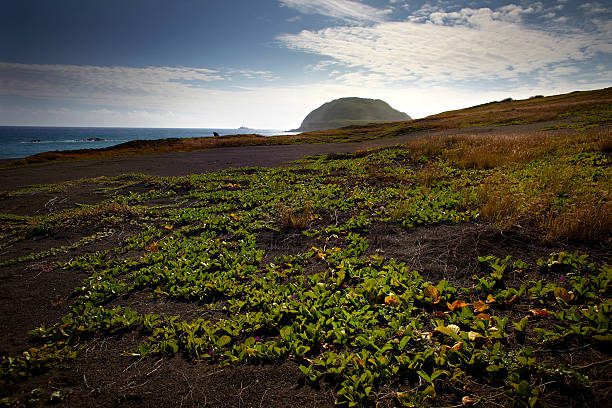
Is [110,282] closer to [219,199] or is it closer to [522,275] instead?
[219,199]

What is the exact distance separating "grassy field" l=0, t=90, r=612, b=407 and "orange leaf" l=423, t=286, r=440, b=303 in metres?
0.02

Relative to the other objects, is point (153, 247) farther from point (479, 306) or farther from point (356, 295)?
point (479, 306)

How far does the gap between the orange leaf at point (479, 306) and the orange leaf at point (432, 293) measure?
15.3 inches

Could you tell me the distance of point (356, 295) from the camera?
3.38 m

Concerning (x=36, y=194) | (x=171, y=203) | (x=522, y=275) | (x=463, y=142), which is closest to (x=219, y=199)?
Result: (x=171, y=203)

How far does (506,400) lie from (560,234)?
3372mm

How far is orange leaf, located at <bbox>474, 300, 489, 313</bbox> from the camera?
286 centimetres

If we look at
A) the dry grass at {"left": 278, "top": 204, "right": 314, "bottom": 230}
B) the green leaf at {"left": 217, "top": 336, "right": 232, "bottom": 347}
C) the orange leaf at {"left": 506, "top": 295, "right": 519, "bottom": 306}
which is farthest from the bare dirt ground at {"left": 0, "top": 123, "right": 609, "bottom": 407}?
the orange leaf at {"left": 506, "top": 295, "right": 519, "bottom": 306}

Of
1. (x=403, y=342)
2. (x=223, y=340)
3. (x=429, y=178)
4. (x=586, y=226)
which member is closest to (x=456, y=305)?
(x=403, y=342)

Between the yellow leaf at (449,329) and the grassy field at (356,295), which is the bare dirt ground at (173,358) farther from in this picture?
the yellow leaf at (449,329)

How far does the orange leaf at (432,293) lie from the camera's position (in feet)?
10.4

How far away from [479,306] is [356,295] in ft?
4.53

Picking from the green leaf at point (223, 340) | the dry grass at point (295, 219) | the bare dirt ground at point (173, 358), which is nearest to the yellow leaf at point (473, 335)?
the bare dirt ground at point (173, 358)

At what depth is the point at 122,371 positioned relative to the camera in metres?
2.65
